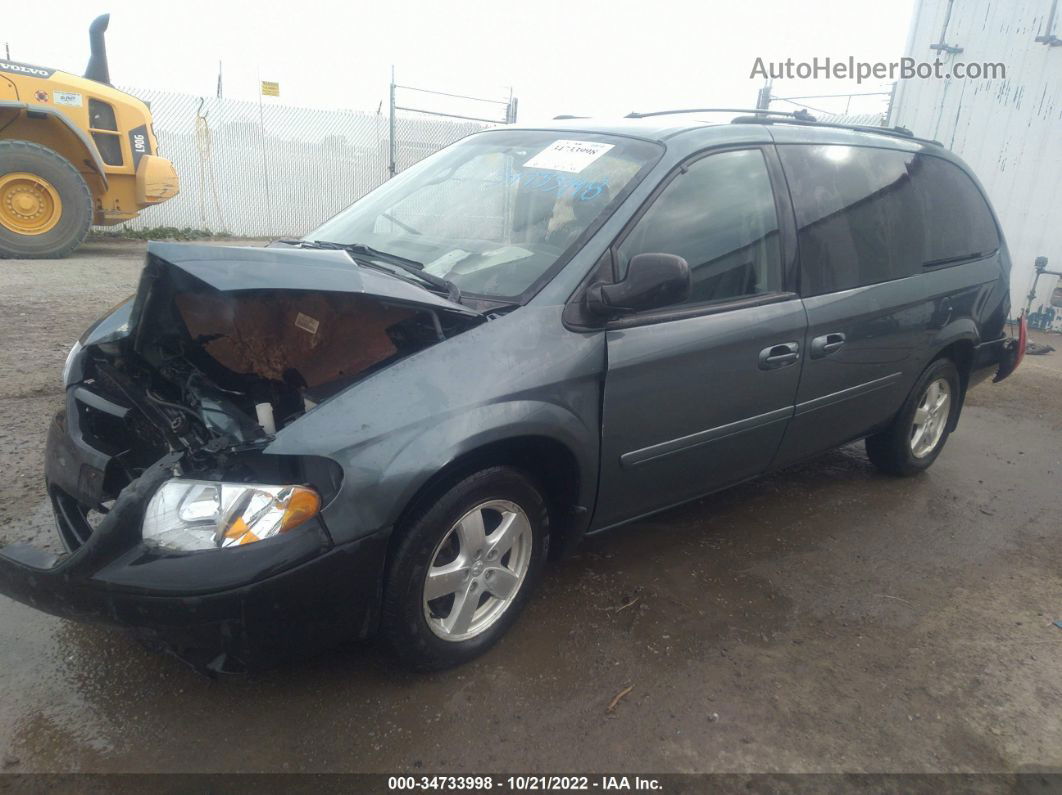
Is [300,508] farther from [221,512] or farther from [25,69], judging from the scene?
[25,69]

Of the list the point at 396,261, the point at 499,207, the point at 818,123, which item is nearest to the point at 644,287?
the point at 499,207

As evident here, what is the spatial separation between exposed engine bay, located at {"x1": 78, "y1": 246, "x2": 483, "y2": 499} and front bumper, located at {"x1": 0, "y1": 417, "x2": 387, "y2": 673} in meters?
0.24

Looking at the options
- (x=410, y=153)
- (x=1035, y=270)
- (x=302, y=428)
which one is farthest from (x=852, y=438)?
(x=410, y=153)

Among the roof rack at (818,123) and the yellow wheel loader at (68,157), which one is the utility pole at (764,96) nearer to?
the roof rack at (818,123)

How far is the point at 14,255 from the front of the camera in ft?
30.6

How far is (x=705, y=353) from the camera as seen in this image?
293 centimetres

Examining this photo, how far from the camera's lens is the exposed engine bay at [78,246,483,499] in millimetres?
2232

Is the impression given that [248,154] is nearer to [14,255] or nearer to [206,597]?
[14,255]

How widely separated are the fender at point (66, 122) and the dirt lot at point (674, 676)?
676cm

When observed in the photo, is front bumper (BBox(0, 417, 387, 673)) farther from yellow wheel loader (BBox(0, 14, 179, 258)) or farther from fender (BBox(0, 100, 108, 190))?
fender (BBox(0, 100, 108, 190))

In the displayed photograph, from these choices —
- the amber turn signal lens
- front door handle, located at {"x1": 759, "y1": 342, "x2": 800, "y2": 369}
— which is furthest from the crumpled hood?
front door handle, located at {"x1": 759, "y1": 342, "x2": 800, "y2": 369}

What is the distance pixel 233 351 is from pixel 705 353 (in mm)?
1688

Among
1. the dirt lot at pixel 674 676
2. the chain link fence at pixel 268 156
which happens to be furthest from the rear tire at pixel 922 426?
the chain link fence at pixel 268 156

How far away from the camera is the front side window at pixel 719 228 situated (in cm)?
286
